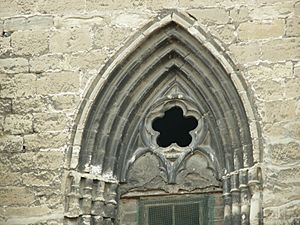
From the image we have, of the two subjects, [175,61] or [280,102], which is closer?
[280,102]

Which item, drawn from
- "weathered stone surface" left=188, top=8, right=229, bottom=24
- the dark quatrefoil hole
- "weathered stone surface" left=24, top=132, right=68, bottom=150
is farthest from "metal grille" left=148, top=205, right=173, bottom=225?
"weathered stone surface" left=188, top=8, right=229, bottom=24

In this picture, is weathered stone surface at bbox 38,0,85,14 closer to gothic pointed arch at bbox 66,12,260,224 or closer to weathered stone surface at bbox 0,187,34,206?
gothic pointed arch at bbox 66,12,260,224

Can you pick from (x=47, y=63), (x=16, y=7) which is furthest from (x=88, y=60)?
(x=16, y=7)

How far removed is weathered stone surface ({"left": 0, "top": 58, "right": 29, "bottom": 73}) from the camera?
8.09m

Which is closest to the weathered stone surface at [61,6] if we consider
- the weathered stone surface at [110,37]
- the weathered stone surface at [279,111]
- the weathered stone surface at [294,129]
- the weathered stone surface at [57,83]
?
the weathered stone surface at [110,37]

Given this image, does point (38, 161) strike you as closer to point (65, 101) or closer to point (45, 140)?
point (45, 140)

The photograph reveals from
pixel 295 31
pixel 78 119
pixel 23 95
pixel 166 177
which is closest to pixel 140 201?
pixel 166 177

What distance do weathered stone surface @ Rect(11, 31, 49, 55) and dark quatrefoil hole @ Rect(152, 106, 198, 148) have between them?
4.11ft

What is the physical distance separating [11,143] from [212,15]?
7.02 feet

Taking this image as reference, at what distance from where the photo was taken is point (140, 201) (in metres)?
7.92

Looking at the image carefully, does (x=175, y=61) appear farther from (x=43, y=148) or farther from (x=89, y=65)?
(x=43, y=148)

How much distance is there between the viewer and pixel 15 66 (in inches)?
319

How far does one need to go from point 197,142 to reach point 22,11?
2.06 meters

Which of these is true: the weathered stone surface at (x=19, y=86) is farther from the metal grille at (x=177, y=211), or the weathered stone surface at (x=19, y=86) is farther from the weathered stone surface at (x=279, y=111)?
the weathered stone surface at (x=279, y=111)
